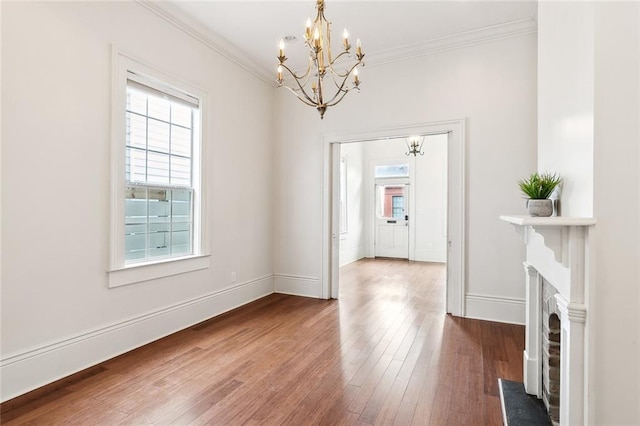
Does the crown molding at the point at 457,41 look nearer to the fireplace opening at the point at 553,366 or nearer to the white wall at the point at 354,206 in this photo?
the fireplace opening at the point at 553,366

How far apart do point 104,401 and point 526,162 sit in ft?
14.0

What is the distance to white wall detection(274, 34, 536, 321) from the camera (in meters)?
3.63

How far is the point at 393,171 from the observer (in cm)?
862

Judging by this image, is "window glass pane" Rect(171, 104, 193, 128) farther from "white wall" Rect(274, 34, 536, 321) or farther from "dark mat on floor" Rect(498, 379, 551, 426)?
"dark mat on floor" Rect(498, 379, 551, 426)

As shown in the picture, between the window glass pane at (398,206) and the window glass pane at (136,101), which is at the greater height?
the window glass pane at (136,101)

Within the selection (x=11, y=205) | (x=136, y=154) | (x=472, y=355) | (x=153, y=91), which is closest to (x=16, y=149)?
(x=11, y=205)

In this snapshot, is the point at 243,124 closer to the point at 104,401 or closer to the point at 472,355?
the point at 104,401

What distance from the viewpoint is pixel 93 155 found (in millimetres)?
2686

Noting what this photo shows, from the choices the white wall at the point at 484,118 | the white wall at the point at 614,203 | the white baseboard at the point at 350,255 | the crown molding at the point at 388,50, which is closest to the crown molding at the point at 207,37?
the crown molding at the point at 388,50

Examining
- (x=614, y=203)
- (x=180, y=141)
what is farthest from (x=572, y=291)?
(x=180, y=141)

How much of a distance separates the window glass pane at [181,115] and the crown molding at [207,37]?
785mm

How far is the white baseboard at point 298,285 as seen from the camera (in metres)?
4.75

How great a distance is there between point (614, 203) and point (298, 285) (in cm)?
404

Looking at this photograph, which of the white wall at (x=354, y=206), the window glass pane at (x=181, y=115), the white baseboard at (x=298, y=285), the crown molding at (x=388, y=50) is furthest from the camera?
the white wall at (x=354, y=206)
